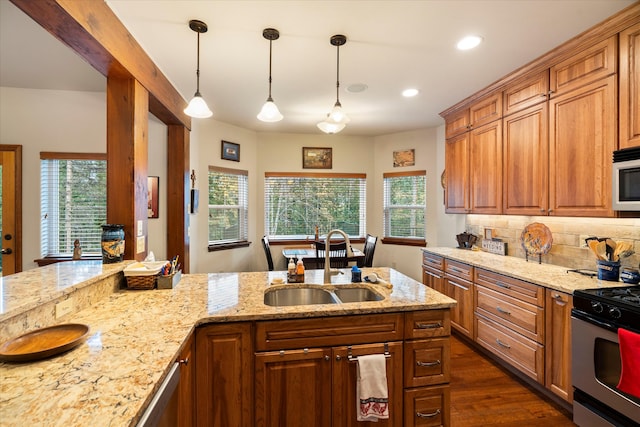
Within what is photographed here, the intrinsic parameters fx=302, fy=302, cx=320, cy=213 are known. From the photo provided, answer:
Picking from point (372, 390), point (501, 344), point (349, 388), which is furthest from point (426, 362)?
point (501, 344)

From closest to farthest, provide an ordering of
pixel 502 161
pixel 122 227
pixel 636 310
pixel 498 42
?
1. pixel 636 310
2. pixel 122 227
3. pixel 498 42
4. pixel 502 161

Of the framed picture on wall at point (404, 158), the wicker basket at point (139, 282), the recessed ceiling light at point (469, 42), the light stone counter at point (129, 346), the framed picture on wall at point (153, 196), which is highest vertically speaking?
the recessed ceiling light at point (469, 42)

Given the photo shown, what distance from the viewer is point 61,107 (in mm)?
3389

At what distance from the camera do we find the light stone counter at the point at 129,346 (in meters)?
0.81

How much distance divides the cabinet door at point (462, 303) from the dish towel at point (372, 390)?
5.73ft

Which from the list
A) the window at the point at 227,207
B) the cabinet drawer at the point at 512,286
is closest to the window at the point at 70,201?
the window at the point at 227,207

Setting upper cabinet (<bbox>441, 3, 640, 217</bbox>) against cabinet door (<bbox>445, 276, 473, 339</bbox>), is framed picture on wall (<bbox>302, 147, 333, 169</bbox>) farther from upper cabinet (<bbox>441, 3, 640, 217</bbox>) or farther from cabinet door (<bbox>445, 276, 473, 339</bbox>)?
cabinet door (<bbox>445, 276, 473, 339</bbox>)

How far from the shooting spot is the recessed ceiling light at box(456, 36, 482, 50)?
89.1 inches

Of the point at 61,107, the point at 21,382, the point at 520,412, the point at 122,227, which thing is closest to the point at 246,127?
the point at 61,107

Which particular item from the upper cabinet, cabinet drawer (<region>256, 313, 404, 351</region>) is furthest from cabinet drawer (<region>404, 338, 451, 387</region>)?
the upper cabinet

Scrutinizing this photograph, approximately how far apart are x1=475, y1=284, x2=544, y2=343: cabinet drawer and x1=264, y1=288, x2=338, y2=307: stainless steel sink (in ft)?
5.16

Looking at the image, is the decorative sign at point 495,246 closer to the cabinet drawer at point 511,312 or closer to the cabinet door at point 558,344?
the cabinet drawer at point 511,312

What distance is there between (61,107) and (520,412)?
520 centimetres

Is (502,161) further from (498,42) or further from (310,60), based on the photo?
(310,60)
